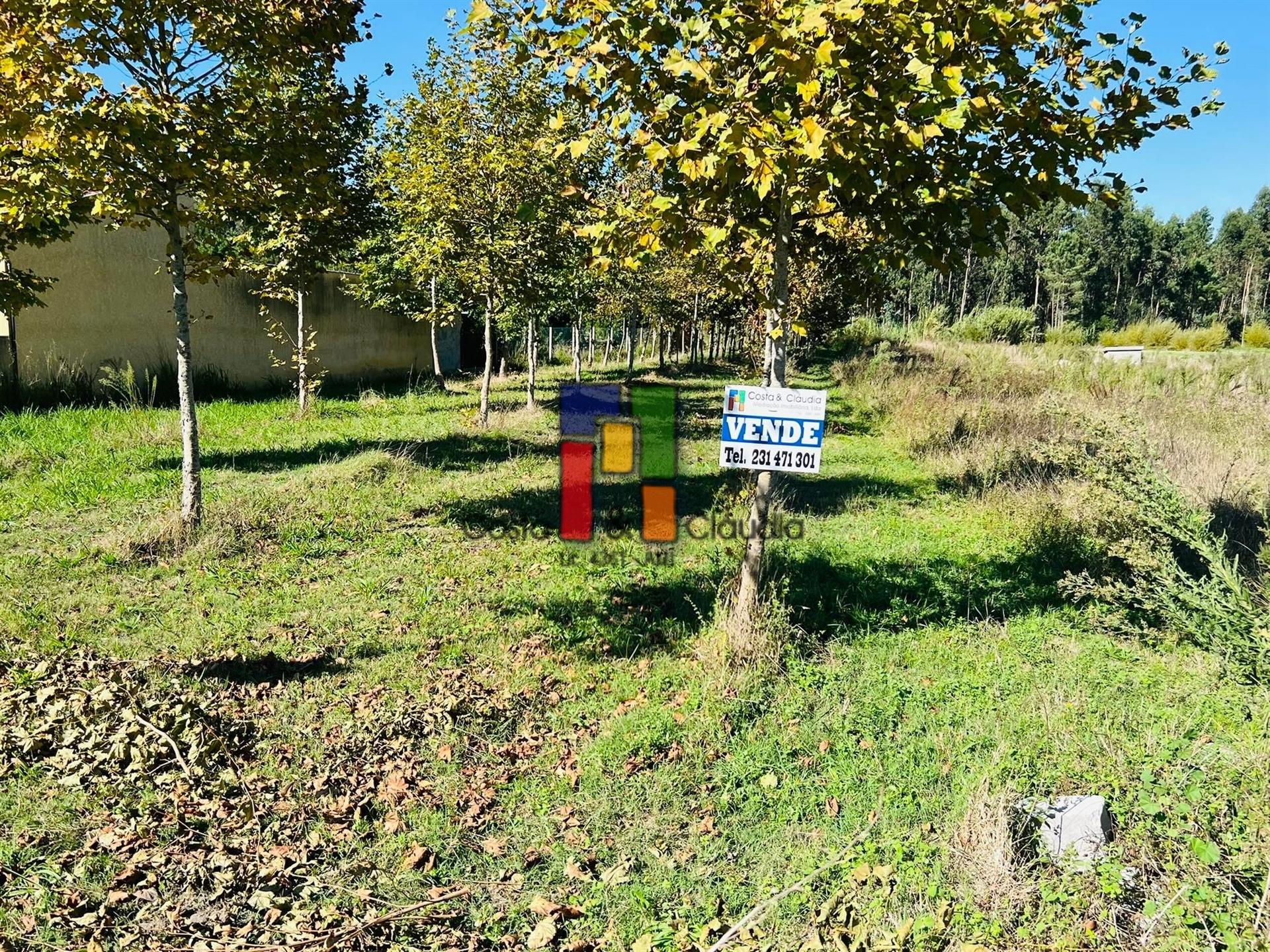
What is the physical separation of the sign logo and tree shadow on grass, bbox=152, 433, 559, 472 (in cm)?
80

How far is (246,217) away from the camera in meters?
7.38

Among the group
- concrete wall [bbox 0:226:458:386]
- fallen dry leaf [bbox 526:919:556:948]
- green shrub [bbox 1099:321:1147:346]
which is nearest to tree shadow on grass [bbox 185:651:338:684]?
fallen dry leaf [bbox 526:919:556:948]

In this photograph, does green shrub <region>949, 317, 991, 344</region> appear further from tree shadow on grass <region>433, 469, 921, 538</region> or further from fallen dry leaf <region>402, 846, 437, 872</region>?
fallen dry leaf <region>402, 846, 437, 872</region>

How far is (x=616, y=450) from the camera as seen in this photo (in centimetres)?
1268

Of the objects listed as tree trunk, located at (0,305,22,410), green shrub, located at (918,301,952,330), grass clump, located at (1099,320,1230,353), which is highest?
green shrub, located at (918,301,952,330)

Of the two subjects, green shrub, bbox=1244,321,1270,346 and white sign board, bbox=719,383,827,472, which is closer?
white sign board, bbox=719,383,827,472

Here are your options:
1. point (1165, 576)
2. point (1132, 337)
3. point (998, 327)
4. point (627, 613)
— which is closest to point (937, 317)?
point (998, 327)

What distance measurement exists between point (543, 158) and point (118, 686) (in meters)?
10.1

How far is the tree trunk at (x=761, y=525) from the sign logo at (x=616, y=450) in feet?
1.66

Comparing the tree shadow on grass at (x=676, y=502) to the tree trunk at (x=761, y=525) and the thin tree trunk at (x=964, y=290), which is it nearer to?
the tree trunk at (x=761, y=525)

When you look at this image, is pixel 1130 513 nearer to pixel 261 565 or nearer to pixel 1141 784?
pixel 1141 784

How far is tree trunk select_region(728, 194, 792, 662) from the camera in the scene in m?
4.89

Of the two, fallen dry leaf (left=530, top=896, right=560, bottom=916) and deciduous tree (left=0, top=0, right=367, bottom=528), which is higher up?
deciduous tree (left=0, top=0, right=367, bottom=528)

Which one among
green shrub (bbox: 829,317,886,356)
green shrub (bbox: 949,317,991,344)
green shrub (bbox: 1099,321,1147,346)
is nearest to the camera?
green shrub (bbox: 829,317,886,356)
